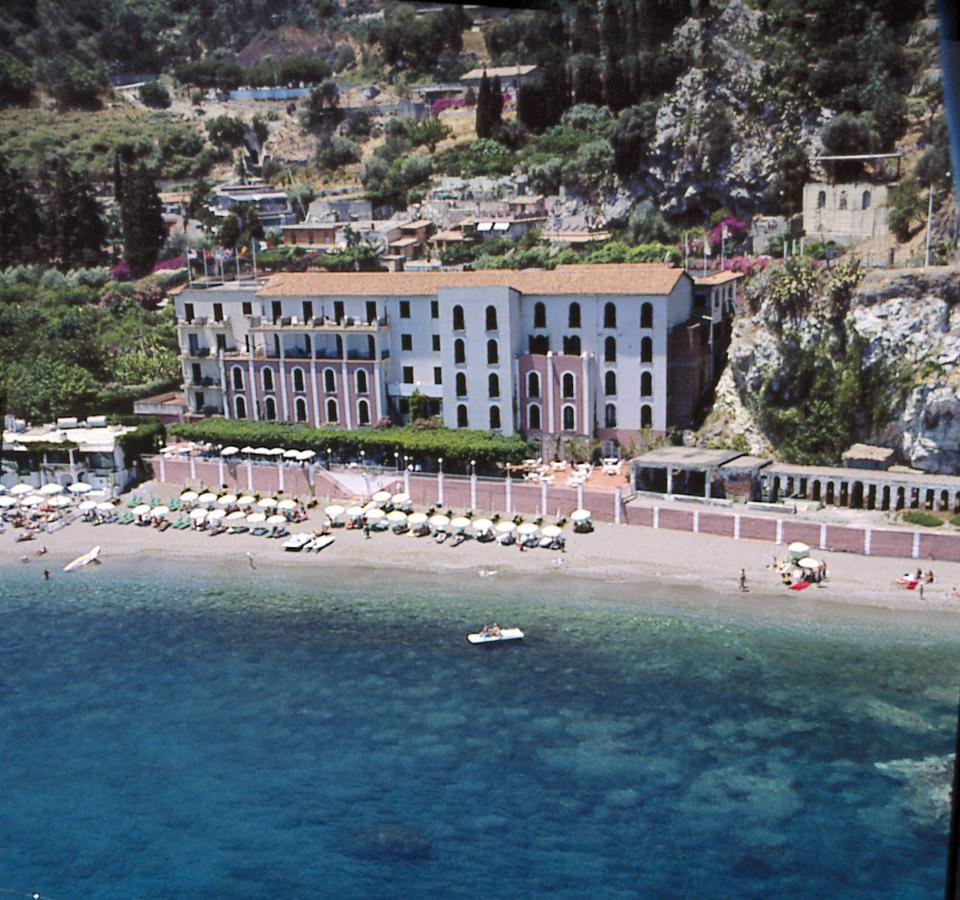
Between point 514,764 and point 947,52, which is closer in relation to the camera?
point 947,52

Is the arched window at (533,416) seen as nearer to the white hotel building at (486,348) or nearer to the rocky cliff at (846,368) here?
the white hotel building at (486,348)

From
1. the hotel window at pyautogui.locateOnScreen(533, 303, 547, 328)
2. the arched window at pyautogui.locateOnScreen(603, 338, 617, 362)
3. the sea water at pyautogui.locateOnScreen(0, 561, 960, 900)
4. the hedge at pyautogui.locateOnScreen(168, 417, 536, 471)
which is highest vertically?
the hotel window at pyautogui.locateOnScreen(533, 303, 547, 328)

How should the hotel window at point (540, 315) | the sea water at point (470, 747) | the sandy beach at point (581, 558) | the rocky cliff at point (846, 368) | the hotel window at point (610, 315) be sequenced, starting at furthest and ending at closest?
the hotel window at point (540, 315) < the hotel window at point (610, 315) < the rocky cliff at point (846, 368) < the sandy beach at point (581, 558) < the sea water at point (470, 747)

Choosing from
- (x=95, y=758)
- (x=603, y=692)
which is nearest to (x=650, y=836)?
(x=603, y=692)

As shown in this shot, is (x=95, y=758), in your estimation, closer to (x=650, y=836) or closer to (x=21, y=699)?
(x=21, y=699)

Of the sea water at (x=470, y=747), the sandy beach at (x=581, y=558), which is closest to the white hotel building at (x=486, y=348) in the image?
the sandy beach at (x=581, y=558)

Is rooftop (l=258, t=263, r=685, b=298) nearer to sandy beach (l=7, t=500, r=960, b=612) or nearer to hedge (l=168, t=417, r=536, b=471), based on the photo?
hedge (l=168, t=417, r=536, b=471)

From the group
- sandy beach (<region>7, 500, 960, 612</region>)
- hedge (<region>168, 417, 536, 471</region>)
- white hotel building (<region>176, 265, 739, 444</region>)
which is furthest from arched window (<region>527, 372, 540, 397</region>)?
sandy beach (<region>7, 500, 960, 612</region>)
